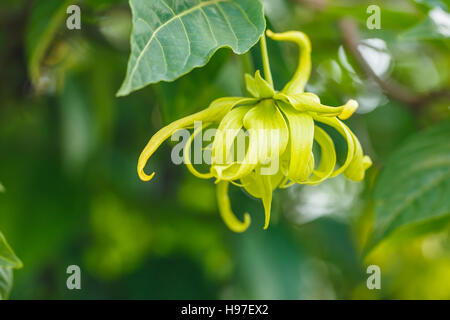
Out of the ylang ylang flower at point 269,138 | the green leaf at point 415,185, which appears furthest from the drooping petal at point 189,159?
the green leaf at point 415,185

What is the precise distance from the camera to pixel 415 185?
2.29ft

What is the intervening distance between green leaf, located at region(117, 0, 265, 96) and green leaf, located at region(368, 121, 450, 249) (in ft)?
1.05

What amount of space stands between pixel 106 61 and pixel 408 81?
0.93 meters

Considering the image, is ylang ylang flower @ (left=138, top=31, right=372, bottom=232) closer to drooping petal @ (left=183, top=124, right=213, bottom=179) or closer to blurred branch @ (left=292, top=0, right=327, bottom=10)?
drooping petal @ (left=183, top=124, right=213, bottom=179)

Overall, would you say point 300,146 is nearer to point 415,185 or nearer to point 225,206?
point 225,206

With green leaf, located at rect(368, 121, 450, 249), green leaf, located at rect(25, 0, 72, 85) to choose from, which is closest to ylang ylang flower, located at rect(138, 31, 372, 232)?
green leaf, located at rect(368, 121, 450, 249)

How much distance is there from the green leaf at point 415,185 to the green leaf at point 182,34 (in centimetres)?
32

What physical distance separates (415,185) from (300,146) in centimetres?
32

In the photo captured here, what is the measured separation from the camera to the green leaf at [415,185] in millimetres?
644

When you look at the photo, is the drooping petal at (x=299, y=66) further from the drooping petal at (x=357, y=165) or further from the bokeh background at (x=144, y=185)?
the bokeh background at (x=144, y=185)

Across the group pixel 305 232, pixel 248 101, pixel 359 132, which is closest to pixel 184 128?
pixel 248 101

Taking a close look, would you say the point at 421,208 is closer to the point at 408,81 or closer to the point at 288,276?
the point at 288,276

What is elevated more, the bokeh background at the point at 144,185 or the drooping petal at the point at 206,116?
the bokeh background at the point at 144,185

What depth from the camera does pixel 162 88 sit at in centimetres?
62
